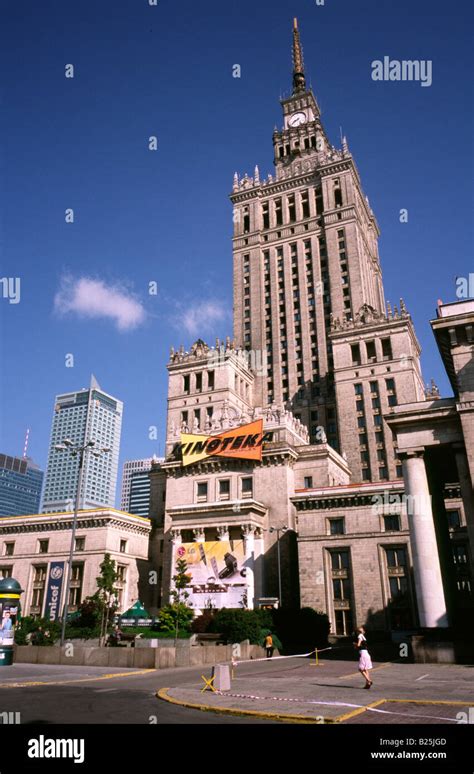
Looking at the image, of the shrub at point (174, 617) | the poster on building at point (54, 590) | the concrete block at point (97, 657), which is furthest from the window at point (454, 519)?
the poster on building at point (54, 590)

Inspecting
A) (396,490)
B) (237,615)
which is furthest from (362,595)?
(237,615)

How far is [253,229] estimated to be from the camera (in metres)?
109

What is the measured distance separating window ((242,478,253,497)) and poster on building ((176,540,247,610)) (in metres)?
6.91

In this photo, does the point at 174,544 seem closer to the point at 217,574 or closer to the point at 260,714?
the point at 217,574

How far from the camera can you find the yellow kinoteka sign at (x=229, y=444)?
6266 centimetres

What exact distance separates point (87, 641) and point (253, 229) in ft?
277

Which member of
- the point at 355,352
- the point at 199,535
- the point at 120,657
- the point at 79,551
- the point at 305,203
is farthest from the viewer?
the point at 305,203

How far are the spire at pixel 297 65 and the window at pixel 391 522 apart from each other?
10977 cm

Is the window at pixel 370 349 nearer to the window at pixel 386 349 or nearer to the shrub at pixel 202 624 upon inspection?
the window at pixel 386 349

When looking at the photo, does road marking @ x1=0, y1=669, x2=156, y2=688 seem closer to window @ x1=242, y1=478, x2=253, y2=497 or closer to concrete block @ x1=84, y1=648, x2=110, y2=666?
concrete block @ x1=84, y1=648, x2=110, y2=666

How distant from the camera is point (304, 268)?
3930 inches

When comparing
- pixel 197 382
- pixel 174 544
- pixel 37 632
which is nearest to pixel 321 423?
pixel 197 382

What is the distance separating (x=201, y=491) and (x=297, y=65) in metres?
112
